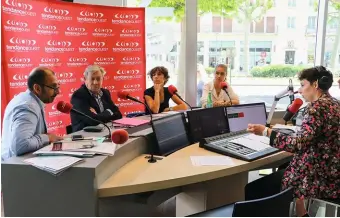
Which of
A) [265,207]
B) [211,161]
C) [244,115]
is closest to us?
[265,207]

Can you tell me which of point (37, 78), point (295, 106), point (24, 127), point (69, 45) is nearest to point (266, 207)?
point (295, 106)

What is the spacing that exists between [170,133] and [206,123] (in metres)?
0.37

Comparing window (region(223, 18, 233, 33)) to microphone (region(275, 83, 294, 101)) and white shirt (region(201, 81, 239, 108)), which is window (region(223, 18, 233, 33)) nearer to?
white shirt (region(201, 81, 239, 108))

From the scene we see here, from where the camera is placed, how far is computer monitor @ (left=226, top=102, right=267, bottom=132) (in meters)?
2.68

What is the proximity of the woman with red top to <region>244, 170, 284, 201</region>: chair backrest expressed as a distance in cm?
26

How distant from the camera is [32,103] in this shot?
208 cm

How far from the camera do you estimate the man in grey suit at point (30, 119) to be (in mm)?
1845

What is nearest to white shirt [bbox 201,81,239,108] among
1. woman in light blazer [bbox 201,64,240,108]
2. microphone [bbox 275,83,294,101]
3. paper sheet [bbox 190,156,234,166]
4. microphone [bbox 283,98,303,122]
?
woman in light blazer [bbox 201,64,240,108]

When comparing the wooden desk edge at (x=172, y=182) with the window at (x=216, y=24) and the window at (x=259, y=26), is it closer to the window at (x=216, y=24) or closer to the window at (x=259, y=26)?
the window at (x=216, y=24)

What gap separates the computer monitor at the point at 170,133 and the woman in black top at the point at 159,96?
3.19ft

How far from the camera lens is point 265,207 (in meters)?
1.47

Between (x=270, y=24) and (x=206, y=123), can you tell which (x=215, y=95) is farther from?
(x=270, y=24)

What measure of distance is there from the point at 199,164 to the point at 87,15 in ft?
9.03

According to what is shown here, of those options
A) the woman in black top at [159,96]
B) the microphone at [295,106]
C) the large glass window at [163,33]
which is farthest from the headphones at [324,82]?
the large glass window at [163,33]
